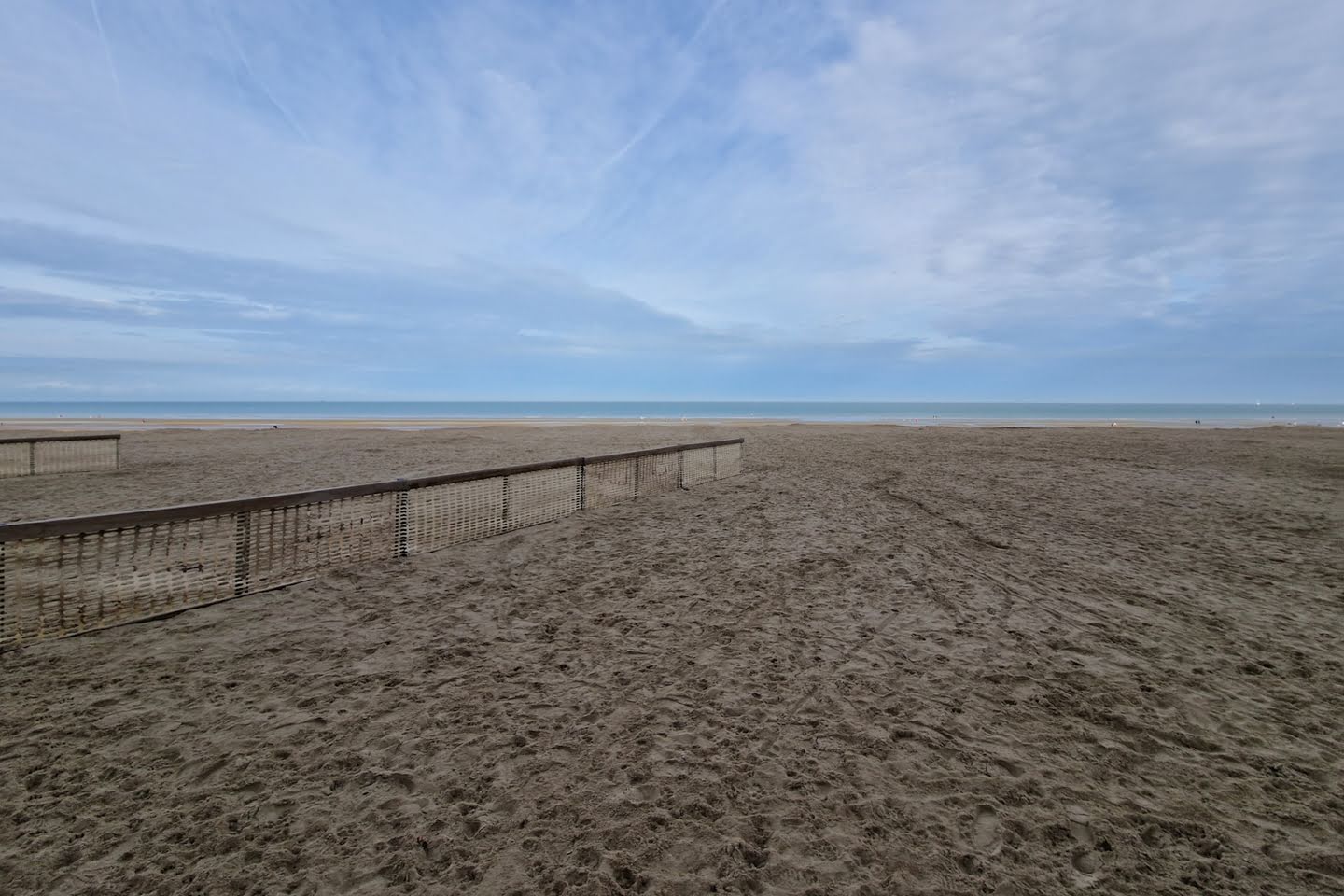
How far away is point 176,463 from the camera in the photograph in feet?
46.1

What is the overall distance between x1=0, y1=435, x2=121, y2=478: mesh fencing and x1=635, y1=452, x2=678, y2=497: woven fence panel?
10.9 meters

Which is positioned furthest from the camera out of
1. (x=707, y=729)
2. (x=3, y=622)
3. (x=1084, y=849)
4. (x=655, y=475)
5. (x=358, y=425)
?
(x=358, y=425)

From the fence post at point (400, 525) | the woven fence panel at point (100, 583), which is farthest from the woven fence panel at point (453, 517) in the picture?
the woven fence panel at point (100, 583)

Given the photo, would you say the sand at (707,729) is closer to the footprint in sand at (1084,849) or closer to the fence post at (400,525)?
the footprint in sand at (1084,849)

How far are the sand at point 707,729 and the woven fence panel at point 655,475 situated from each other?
4190mm

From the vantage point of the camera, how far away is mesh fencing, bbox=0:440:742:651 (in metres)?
4.42

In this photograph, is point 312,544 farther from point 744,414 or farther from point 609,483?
point 744,414

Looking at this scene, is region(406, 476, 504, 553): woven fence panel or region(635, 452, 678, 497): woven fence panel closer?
region(406, 476, 504, 553): woven fence panel

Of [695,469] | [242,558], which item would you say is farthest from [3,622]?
[695,469]

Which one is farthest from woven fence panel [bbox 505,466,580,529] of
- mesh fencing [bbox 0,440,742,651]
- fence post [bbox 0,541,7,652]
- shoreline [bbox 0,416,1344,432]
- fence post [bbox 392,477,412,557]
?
shoreline [bbox 0,416,1344,432]

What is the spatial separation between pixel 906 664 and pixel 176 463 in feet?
54.6

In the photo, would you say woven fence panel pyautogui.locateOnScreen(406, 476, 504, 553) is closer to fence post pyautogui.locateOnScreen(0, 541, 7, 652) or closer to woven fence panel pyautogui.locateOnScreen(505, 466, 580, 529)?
woven fence panel pyautogui.locateOnScreen(505, 466, 580, 529)

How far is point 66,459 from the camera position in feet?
41.8

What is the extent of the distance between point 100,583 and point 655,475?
813 centimetres
